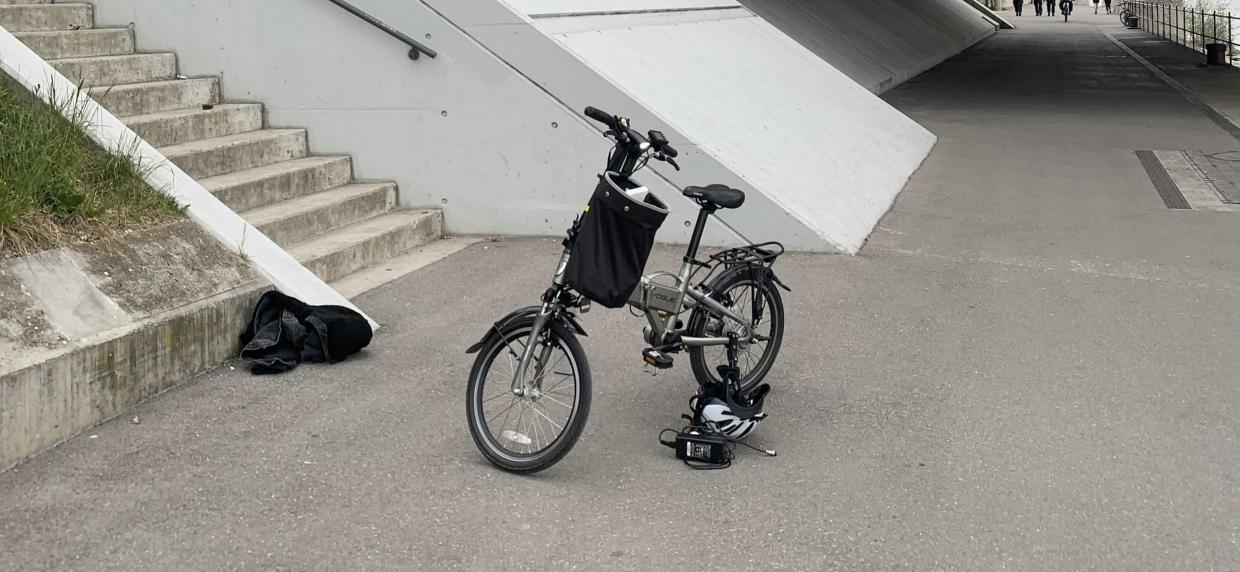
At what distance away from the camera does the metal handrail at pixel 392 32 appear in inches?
348

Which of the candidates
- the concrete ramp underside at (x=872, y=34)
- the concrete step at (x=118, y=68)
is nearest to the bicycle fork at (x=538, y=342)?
the concrete step at (x=118, y=68)

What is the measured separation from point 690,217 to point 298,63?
10.4ft

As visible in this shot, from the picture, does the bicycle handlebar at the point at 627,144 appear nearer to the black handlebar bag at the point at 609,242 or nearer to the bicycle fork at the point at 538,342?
the black handlebar bag at the point at 609,242

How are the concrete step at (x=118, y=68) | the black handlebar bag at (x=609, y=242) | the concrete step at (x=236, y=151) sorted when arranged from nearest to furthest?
the black handlebar bag at (x=609, y=242) → the concrete step at (x=236, y=151) → the concrete step at (x=118, y=68)

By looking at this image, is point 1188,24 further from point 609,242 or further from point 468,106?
point 609,242

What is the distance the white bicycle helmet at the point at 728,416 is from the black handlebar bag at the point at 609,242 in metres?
0.67

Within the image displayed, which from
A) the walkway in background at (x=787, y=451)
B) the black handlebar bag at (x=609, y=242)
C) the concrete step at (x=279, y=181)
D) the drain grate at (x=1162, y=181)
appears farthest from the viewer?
the drain grate at (x=1162, y=181)

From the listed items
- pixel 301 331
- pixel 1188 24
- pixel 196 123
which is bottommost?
pixel 301 331

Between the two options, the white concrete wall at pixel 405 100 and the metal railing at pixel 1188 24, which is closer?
the white concrete wall at pixel 405 100

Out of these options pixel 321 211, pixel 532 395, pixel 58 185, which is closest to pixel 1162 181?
pixel 321 211

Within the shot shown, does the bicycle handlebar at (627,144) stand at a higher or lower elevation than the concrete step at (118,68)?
lower

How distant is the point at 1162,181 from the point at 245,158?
8.89 metres

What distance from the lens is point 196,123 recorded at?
8.53 meters

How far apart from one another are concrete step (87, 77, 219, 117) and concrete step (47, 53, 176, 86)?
117mm
